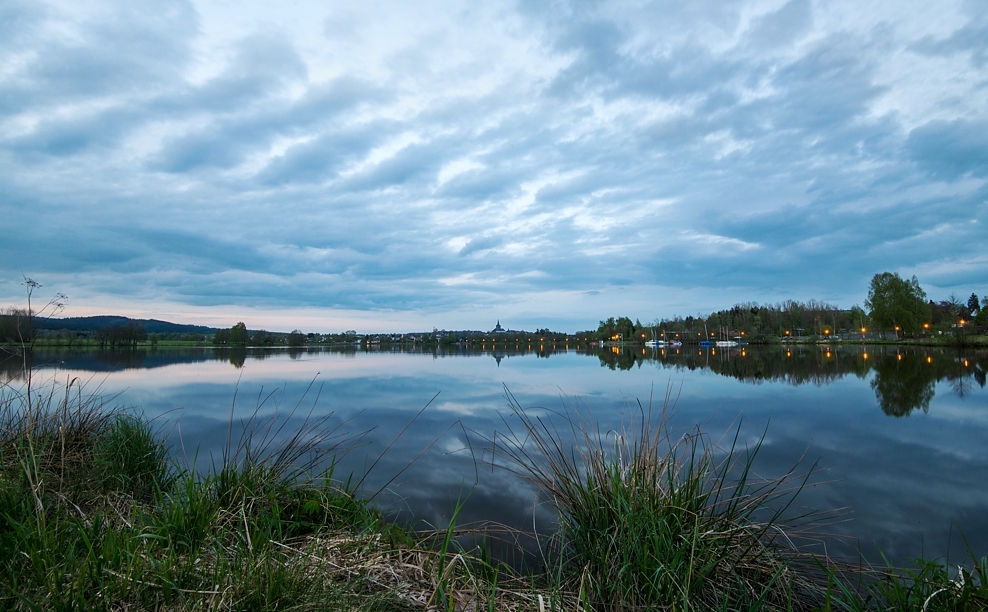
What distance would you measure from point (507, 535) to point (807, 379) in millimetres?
20702

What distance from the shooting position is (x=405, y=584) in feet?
7.79

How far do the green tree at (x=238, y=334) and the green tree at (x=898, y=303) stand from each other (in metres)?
Result: 109

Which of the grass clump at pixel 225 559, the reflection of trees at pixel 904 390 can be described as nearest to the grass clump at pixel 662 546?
the grass clump at pixel 225 559

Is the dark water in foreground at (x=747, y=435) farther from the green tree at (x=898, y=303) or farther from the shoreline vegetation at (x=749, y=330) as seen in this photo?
the green tree at (x=898, y=303)

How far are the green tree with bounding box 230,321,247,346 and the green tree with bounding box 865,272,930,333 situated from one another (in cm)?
10943

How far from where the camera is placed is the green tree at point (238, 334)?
88875mm

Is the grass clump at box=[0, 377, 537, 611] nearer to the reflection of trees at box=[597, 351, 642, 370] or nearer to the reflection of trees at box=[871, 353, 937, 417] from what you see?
the reflection of trees at box=[871, 353, 937, 417]

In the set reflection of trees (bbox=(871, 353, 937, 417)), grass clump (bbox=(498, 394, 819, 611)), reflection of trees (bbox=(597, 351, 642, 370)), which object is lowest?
reflection of trees (bbox=(597, 351, 642, 370))

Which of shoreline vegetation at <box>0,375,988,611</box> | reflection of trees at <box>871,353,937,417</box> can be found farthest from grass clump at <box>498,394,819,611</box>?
reflection of trees at <box>871,353,937,417</box>

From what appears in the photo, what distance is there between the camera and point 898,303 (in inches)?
2322

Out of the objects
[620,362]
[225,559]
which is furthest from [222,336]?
[225,559]

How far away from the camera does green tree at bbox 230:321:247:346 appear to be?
8888cm

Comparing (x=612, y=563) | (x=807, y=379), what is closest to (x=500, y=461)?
(x=612, y=563)

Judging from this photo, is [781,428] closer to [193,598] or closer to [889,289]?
[193,598]
